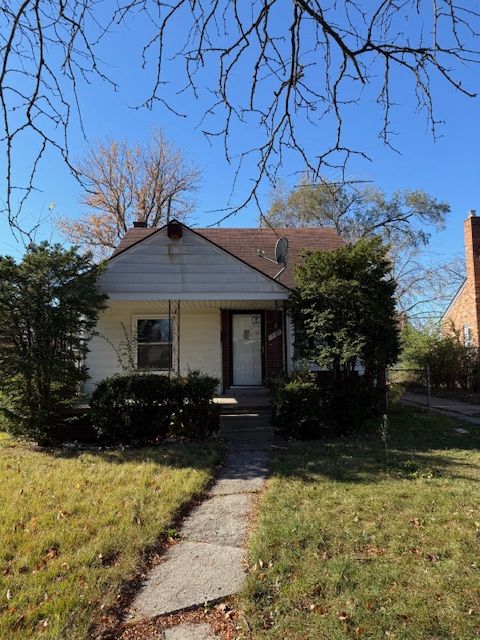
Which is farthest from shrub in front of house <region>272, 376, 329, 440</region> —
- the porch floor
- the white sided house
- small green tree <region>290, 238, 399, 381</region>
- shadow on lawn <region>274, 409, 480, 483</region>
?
the white sided house

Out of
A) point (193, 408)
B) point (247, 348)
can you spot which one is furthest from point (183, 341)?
point (193, 408)

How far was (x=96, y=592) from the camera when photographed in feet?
11.3

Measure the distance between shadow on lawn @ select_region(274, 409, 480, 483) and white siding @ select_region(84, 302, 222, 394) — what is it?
521 centimetres

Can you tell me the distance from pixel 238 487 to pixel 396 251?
31.2 m

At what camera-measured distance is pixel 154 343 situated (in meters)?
13.7

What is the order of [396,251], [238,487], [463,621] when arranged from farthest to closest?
[396,251]
[238,487]
[463,621]

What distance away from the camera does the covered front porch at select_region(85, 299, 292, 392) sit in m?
13.4

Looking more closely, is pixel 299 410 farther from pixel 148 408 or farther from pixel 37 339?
pixel 37 339

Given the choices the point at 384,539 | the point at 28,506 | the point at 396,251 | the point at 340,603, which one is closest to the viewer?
the point at 340,603

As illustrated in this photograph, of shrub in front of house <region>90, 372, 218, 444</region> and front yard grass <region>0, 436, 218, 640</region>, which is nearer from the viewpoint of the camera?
front yard grass <region>0, 436, 218, 640</region>

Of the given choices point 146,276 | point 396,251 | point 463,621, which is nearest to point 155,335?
point 146,276

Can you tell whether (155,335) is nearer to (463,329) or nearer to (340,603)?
(340,603)

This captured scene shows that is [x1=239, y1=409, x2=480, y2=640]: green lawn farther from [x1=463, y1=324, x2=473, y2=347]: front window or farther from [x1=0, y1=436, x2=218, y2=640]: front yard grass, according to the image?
[x1=463, y1=324, x2=473, y2=347]: front window

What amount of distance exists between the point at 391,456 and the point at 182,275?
20.0 feet
